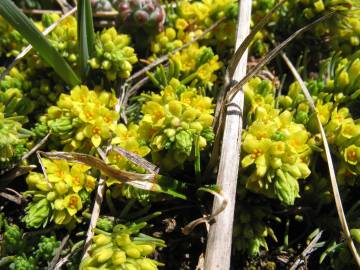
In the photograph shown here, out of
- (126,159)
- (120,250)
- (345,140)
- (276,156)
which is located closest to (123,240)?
(120,250)

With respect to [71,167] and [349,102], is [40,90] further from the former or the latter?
[349,102]

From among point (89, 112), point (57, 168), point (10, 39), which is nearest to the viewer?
point (57, 168)

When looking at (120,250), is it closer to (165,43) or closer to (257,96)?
(257,96)

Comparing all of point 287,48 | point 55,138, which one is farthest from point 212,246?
point 287,48

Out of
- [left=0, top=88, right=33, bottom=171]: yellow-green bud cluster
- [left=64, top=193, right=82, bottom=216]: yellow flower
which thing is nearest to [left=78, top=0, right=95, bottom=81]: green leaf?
[left=0, top=88, right=33, bottom=171]: yellow-green bud cluster

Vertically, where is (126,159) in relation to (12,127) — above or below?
below

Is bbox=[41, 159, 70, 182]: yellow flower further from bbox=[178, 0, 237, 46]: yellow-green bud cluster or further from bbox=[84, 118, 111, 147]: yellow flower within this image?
bbox=[178, 0, 237, 46]: yellow-green bud cluster

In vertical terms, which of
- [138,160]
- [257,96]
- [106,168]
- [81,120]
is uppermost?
[257,96]
